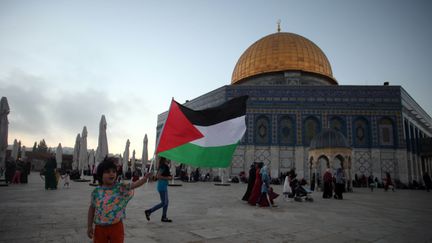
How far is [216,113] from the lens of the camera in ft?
20.6

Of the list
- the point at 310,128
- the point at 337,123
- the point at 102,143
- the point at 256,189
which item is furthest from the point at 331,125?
the point at 102,143

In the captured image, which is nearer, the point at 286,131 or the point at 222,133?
the point at 222,133

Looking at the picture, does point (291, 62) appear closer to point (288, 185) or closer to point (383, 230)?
point (288, 185)

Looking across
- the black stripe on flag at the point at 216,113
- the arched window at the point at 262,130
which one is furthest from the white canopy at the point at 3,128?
the arched window at the point at 262,130

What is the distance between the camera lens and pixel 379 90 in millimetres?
26547

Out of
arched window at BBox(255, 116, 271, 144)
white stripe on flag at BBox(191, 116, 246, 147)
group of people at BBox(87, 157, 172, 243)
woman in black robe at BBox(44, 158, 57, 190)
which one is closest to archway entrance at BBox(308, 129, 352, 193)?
arched window at BBox(255, 116, 271, 144)

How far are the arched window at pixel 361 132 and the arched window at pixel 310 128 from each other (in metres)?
3.50

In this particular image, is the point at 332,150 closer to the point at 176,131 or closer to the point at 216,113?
the point at 216,113

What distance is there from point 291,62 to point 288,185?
77.1 ft

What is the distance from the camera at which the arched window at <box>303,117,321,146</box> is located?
26.7 m

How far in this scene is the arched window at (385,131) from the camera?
84.3ft

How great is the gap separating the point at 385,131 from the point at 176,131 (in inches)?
1057

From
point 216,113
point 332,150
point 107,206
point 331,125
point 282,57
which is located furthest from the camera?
point 282,57

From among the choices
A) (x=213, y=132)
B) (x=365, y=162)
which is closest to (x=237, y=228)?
(x=213, y=132)
